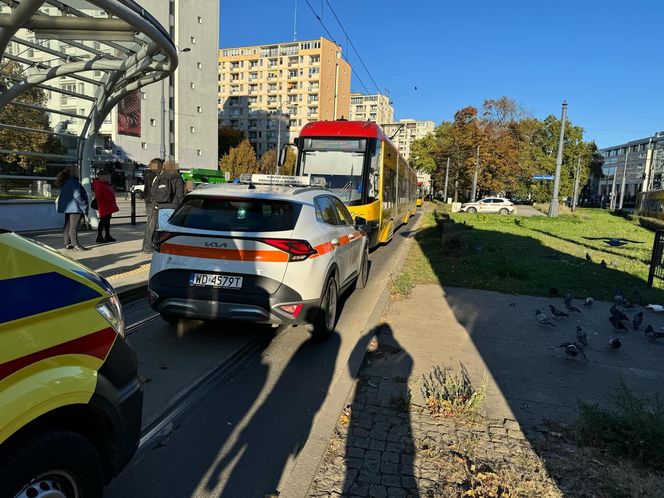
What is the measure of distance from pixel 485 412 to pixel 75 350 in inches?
121

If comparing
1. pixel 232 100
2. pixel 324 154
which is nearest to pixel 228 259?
pixel 324 154

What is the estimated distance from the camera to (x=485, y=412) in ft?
12.6

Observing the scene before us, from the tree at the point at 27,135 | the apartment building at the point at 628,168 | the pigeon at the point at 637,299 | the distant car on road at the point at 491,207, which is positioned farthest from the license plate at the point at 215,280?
the apartment building at the point at 628,168

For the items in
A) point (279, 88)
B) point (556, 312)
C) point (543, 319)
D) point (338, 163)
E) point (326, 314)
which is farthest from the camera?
point (279, 88)

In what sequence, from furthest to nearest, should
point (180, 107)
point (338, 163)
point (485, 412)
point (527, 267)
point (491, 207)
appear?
point (180, 107) < point (491, 207) < point (338, 163) < point (527, 267) < point (485, 412)

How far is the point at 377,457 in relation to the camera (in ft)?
10.3

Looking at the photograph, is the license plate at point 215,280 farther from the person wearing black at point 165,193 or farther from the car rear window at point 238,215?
the person wearing black at point 165,193

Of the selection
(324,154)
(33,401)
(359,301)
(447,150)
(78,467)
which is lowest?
(359,301)

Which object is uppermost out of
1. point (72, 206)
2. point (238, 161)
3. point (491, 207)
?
point (238, 161)

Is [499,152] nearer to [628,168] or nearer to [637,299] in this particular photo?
[637,299]

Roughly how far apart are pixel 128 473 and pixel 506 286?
288 inches

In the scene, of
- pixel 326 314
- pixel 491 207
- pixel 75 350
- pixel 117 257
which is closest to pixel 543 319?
pixel 326 314

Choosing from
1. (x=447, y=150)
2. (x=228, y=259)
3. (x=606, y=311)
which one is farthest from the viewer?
(x=447, y=150)

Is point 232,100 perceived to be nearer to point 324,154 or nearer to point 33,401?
point 324,154
